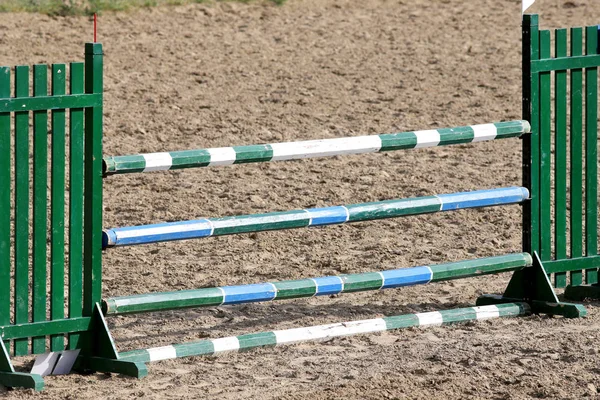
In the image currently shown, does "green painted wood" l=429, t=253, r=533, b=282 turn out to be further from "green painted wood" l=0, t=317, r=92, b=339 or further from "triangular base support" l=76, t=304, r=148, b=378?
"green painted wood" l=0, t=317, r=92, b=339

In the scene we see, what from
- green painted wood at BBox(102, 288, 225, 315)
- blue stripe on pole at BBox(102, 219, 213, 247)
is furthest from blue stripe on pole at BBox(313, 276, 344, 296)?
blue stripe on pole at BBox(102, 219, 213, 247)

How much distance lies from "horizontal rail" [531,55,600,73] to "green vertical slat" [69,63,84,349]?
7.75 feet

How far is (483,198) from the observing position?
6.31 meters

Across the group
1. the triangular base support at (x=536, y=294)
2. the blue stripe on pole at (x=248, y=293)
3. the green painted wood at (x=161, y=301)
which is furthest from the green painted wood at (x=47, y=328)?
the triangular base support at (x=536, y=294)

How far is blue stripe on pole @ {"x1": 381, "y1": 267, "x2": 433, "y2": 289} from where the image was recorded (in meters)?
6.02

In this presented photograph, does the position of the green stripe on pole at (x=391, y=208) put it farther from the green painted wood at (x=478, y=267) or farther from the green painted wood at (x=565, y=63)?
the green painted wood at (x=565, y=63)

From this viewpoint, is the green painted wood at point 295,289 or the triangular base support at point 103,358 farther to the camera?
the green painted wood at point 295,289

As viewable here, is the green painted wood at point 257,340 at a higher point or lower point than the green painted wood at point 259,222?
lower

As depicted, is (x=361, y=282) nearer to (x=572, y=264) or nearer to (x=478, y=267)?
(x=478, y=267)

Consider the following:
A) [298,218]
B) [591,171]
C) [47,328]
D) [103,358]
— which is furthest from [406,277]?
[47,328]

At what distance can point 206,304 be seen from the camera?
18.3 ft

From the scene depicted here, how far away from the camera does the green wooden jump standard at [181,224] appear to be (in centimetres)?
525

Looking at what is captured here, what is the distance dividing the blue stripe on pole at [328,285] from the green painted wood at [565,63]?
1.51m

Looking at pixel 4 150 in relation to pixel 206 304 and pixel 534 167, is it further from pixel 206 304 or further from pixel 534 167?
pixel 534 167
